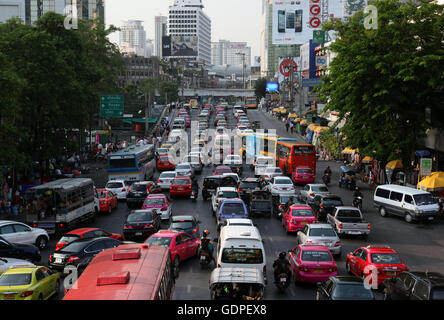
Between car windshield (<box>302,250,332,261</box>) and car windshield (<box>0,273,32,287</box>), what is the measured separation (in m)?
8.57

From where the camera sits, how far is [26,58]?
3947 cm

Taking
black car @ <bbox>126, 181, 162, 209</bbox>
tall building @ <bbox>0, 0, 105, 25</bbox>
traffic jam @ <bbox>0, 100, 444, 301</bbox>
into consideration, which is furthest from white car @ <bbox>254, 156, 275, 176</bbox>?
tall building @ <bbox>0, 0, 105, 25</bbox>

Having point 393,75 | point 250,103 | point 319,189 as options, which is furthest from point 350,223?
point 250,103

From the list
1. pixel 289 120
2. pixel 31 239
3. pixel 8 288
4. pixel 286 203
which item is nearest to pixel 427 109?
pixel 286 203

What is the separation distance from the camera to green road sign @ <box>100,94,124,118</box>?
5775cm

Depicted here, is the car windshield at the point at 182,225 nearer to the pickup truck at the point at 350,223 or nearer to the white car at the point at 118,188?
the pickup truck at the point at 350,223

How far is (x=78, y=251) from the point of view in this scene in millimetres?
20031

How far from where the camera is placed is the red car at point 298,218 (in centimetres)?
2647

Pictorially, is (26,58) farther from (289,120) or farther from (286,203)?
(289,120)

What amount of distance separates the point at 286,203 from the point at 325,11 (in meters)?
127

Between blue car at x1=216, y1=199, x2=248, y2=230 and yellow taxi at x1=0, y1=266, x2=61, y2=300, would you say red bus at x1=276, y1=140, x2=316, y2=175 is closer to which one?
blue car at x1=216, y1=199, x2=248, y2=230

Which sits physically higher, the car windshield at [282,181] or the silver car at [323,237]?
the car windshield at [282,181]

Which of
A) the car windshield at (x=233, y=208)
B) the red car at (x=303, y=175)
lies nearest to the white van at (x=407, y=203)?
the car windshield at (x=233, y=208)

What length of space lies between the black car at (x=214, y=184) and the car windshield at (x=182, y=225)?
1368cm
